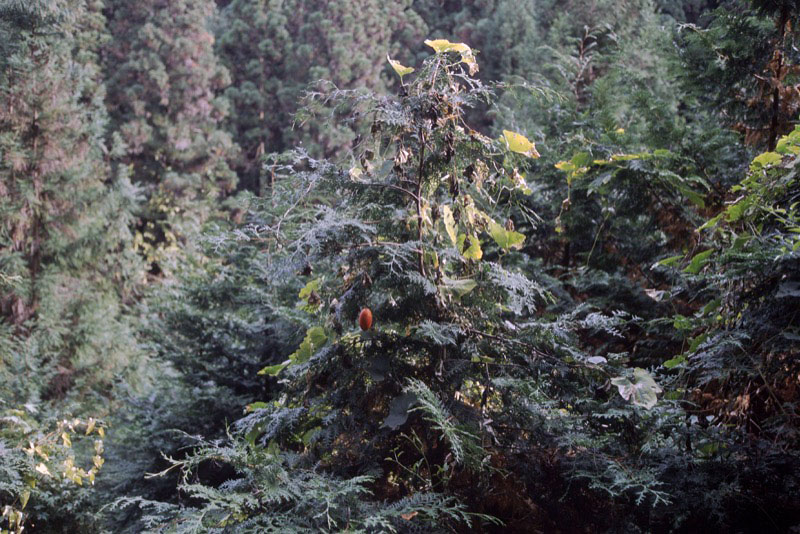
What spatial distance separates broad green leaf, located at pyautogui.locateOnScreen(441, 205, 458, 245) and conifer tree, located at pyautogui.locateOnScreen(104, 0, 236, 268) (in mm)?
9391

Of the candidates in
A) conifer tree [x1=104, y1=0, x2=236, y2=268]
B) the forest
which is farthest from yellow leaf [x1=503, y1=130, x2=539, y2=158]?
conifer tree [x1=104, y1=0, x2=236, y2=268]

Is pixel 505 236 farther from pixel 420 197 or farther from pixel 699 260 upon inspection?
pixel 699 260

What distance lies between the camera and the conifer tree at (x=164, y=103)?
10.5m

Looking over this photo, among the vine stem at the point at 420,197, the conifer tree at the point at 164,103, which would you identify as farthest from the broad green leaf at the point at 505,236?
the conifer tree at the point at 164,103

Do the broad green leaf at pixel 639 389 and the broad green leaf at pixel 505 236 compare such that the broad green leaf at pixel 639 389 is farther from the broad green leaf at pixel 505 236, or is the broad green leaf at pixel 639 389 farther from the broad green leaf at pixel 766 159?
the broad green leaf at pixel 766 159

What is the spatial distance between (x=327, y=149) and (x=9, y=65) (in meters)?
6.54

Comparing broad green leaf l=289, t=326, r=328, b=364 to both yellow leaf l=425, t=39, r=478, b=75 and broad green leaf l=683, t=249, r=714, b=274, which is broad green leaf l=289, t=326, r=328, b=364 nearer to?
yellow leaf l=425, t=39, r=478, b=75

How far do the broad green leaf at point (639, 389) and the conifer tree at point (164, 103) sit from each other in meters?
9.83

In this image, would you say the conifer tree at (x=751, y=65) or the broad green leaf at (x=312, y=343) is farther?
the conifer tree at (x=751, y=65)

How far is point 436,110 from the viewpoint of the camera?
4.64ft

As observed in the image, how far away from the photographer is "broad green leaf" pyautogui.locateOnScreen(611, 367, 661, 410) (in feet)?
4.15

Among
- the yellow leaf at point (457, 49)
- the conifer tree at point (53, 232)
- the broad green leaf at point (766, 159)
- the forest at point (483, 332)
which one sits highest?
the yellow leaf at point (457, 49)

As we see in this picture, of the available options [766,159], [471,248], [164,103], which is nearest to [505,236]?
[471,248]

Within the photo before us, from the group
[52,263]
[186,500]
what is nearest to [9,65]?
[52,263]
